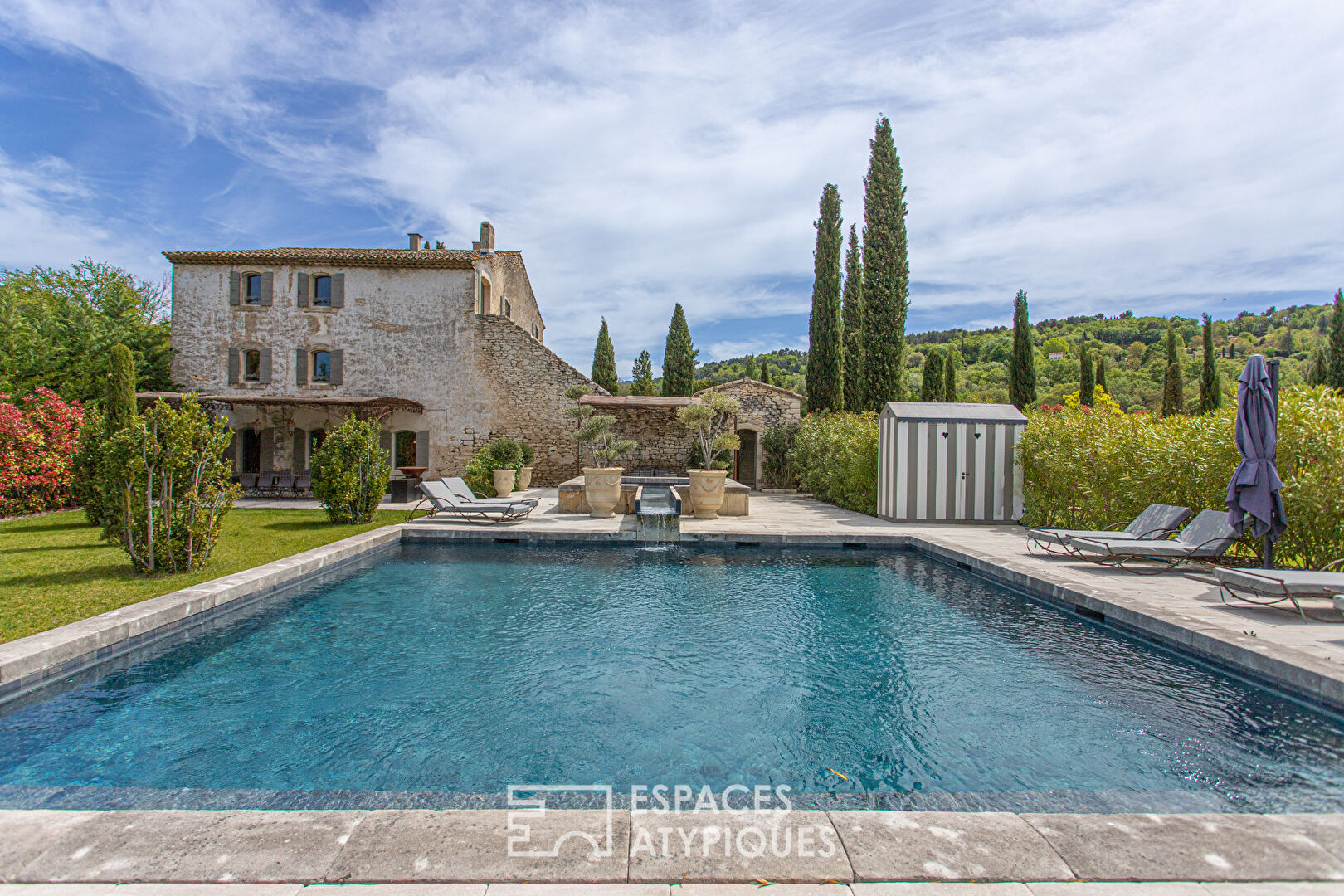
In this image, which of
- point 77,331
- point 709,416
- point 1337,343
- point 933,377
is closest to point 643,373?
point 933,377

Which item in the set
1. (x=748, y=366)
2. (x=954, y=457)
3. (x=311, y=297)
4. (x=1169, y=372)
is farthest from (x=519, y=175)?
(x=748, y=366)

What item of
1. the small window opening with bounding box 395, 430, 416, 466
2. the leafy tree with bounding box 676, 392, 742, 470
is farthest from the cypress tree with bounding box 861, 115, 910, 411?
the small window opening with bounding box 395, 430, 416, 466

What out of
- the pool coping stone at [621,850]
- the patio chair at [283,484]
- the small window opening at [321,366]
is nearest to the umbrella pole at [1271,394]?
the pool coping stone at [621,850]

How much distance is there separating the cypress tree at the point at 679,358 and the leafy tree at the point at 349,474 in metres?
20.1

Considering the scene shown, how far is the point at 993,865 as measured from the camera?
75.7 inches

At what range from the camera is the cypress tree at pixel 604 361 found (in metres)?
31.8

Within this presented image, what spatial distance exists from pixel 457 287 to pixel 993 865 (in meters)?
19.9

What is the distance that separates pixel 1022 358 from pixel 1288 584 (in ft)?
90.1

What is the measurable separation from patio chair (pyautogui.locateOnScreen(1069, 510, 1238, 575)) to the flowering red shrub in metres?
15.6

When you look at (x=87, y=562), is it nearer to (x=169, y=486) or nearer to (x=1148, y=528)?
(x=169, y=486)

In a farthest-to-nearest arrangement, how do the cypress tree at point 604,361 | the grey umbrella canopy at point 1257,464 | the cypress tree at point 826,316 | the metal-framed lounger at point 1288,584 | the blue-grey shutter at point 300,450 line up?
the cypress tree at point 604,361, the cypress tree at point 826,316, the blue-grey shutter at point 300,450, the grey umbrella canopy at point 1257,464, the metal-framed lounger at point 1288,584

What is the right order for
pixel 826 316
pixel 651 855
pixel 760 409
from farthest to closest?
pixel 826 316 < pixel 760 409 < pixel 651 855

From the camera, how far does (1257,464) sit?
5.76 metres

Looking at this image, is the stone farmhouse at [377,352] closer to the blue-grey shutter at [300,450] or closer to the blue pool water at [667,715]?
the blue-grey shutter at [300,450]
